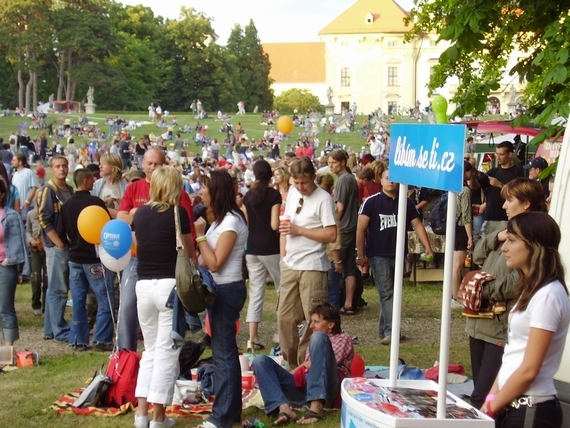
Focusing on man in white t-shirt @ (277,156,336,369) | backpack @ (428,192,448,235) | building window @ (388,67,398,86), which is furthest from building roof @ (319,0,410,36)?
man in white t-shirt @ (277,156,336,369)

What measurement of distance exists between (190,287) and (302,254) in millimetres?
1897

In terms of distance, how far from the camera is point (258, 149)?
49781 millimetres

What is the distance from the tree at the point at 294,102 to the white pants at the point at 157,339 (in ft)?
309

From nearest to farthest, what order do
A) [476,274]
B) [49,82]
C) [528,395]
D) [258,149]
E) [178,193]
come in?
[528,395]
[476,274]
[178,193]
[258,149]
[49,82]

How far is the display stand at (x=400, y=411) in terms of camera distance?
3512 mm

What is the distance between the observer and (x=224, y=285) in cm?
565

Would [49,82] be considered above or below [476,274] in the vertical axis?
above

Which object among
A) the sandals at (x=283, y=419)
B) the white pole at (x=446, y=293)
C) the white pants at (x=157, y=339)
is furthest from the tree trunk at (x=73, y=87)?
the white pole at (x=446, y=293)

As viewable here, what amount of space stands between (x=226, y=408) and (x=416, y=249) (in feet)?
20.7

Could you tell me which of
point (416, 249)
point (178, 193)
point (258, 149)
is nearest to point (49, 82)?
point (258, 149)

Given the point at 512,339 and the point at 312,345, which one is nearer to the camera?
the point at 512,339

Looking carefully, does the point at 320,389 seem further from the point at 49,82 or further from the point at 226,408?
the point at 49,82

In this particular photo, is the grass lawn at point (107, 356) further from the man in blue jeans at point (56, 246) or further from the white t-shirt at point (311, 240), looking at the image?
the white t-shirt at point (311, 240)

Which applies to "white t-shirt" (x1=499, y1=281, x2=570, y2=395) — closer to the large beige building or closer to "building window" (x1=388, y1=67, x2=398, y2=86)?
the large beige building
